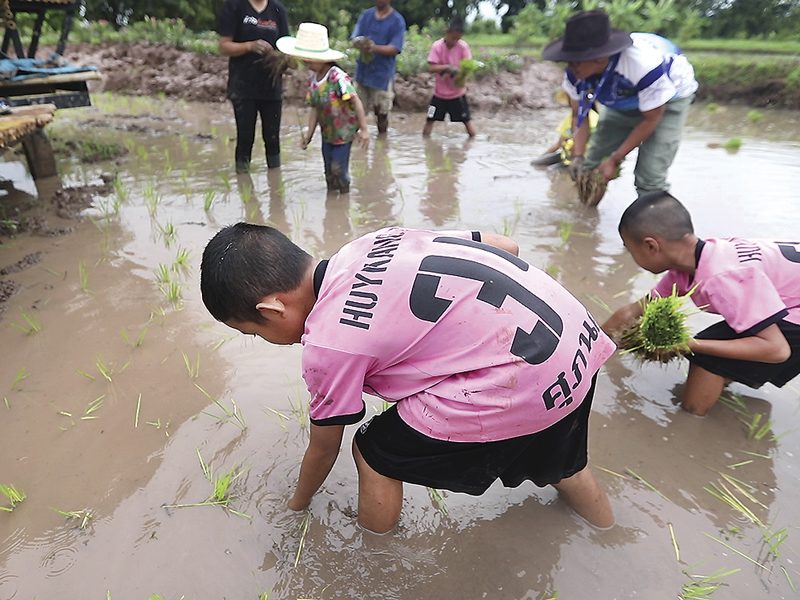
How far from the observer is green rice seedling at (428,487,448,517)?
1817 mm

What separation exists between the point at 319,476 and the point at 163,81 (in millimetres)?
10984

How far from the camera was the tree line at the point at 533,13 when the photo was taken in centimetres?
1734

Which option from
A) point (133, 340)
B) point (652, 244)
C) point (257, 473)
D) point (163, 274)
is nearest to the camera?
point (257, 473)

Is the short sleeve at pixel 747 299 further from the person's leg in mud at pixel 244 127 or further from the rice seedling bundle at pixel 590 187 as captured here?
the person's leg in mud at pixel 244 127

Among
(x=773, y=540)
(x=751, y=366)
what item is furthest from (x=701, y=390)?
(x=773, y=540)

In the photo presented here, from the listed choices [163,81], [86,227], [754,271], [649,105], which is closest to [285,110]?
[163,81]

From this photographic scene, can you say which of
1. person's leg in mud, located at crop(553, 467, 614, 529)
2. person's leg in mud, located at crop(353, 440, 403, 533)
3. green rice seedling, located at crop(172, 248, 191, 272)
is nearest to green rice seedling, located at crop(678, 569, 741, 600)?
person's leg in mud, located at crop(553, 467, 614, 529)

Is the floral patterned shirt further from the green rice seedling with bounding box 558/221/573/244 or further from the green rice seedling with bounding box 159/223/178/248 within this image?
the green rice seedling with bounding box 558/221/573/244

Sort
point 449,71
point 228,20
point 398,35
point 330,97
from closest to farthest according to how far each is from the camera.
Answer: point 330,97
point 228,20
point 398,35
point 449,71

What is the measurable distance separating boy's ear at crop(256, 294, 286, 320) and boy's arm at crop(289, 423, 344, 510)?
0.32 meters

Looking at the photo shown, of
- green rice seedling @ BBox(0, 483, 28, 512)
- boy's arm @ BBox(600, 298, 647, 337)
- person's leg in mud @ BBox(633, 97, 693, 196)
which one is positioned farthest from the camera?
person's leg in mud @ BBox(633, 97, 693, 196)

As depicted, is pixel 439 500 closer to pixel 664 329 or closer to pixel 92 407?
pixel 664 329

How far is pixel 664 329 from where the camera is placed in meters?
2.00

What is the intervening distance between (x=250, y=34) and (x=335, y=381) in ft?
13.6
